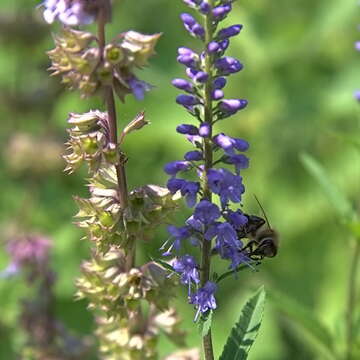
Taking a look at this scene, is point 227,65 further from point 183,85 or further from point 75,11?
point 75,11

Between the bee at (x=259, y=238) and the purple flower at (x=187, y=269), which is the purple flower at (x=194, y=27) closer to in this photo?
the purple flower at (x=187, y=269)

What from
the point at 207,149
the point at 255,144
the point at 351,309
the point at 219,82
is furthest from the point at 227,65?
the point at 255,144

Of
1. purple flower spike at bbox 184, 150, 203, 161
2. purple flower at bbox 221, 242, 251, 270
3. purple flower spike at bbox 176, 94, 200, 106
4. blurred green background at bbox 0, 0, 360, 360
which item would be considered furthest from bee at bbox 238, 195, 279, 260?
blurred green background at bbox 0, 0, 360, 360

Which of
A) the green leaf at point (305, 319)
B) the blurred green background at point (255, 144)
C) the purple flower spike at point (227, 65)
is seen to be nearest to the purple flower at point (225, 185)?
the purple flower spike at point (227, 65)

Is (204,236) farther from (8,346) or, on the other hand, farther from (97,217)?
(8,346)

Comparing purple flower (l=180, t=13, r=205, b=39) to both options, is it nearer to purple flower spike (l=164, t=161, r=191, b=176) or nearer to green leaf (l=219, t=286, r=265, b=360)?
purple flower spike (l=164, t=161, r=191, b=176)
